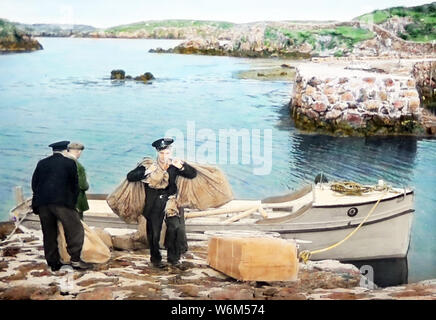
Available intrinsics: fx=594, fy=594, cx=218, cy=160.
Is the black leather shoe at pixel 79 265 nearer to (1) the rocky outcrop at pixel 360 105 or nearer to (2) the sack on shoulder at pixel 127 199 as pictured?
(2) the sack on shoulder at pixel 127 199

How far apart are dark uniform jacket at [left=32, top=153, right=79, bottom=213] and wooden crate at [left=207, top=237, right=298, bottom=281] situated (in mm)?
865

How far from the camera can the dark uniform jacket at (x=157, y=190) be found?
3475 millimetres

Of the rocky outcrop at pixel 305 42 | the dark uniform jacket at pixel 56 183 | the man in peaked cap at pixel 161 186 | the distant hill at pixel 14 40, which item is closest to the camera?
the dark uniform jacket at pixel 56 183

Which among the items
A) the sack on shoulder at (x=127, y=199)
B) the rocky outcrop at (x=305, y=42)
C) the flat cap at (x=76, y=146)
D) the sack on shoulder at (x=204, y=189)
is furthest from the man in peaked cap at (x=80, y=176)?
the rocky outcrop at (x=305, y=42)

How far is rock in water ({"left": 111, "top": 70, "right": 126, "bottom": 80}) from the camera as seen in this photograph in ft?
12.1

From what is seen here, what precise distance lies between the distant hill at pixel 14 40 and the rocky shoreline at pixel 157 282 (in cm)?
110

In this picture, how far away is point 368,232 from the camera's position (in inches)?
138

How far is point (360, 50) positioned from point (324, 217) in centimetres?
111

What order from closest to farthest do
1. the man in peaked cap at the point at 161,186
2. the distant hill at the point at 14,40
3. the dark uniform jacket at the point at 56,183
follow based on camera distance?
the dark uniform jacket at the point at 56,183 → the man in peaked cap at the point at 161,186 → the distant hill at the point at 14,40

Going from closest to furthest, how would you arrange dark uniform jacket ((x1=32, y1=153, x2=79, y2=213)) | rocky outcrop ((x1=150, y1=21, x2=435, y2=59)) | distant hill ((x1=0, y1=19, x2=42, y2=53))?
dark uniform jacket ((x1=32, y1=153, x2=79, y2=213))
distant hill ((x1=0, y1=19, x2=42, y2=53))
rocky outcrop ((x1=150, y1=21, x2=435, y2=59))

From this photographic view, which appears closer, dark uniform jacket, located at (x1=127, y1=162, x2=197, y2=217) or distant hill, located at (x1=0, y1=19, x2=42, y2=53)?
dark uniform jacket, located at (x1=127, y1=162, x2=197, y2=217)

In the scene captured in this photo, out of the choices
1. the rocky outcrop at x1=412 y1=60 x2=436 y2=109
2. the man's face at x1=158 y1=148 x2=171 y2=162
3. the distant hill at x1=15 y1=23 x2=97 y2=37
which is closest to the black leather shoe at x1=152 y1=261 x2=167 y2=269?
the man's face at x1=158 y1=148 x2=171 y2=162

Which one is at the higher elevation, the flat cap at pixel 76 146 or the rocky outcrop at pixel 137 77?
the rocky outcrop at pixel 137 77

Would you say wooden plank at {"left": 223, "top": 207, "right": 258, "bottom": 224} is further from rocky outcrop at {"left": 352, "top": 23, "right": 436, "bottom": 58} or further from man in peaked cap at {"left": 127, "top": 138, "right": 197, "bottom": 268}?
rocky outcrop at {"left": 352, "top": 23, "right": 436, "bottom": 58}
